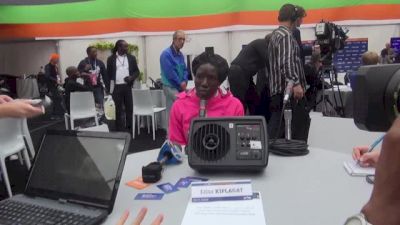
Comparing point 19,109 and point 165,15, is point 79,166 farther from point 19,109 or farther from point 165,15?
point 165,15

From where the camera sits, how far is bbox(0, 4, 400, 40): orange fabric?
408cm

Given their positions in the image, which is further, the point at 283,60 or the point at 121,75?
the point at 121,75

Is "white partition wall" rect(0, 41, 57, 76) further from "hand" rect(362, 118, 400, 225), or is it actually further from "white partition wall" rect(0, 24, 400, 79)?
"hand" rect(362, 118, 400, 225)

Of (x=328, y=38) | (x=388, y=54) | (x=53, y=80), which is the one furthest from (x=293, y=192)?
(x=53, y=80)

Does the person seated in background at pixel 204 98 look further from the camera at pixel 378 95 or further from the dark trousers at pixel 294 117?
the camera at pixel 378 95

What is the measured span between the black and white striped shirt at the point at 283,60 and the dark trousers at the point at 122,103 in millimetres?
2513

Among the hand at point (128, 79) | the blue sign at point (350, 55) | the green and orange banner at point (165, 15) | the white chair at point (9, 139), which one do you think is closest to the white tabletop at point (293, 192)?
the white chair at point (9, 139)

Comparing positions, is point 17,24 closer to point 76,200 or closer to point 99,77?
point 99,77

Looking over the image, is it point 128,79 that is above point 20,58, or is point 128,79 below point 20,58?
below

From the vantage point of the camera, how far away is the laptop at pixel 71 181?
2.89ft

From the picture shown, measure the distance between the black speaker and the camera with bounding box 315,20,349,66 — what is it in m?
3.07

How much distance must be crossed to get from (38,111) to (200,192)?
18.2 inches

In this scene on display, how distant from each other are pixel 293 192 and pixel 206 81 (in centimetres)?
106

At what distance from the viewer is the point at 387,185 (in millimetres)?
418
